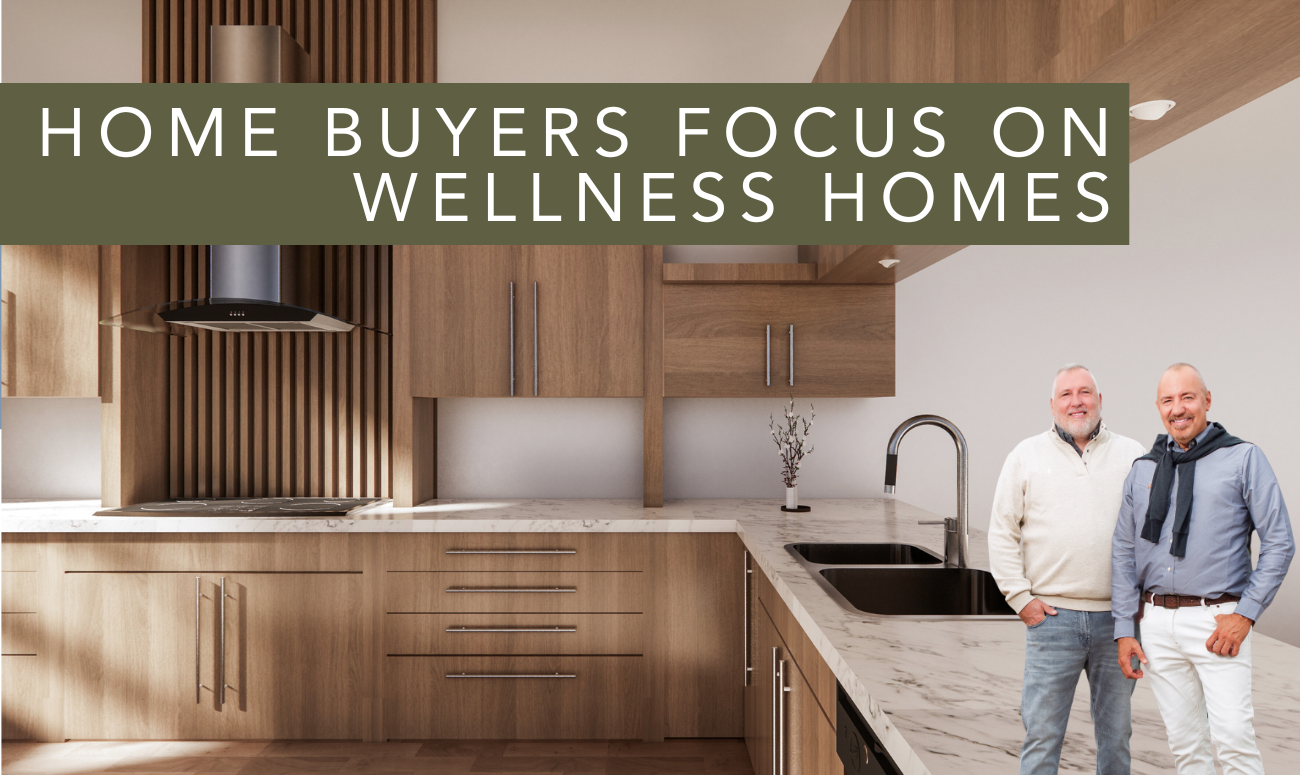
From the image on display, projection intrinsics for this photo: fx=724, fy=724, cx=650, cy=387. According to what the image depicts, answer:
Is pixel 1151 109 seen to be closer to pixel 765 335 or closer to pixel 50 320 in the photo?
pixel 765 335

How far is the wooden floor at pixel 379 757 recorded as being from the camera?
2586 mm

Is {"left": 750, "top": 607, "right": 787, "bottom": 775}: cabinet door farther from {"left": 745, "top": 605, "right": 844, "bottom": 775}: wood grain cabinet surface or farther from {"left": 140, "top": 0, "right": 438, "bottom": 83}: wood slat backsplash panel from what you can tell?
{"left": 140, "top": 0, "right": 438, "bottom": 83}: wood slat backsplash panel

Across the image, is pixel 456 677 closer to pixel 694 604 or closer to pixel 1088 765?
pixel 694 604

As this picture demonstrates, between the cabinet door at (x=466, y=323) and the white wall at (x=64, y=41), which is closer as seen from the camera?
the cabinet door at (x=466, y=323)

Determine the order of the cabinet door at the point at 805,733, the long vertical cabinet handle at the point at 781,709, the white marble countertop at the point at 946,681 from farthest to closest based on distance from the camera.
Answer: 1. the long vertical cabinet handle at the point at 781,709
2. the cabinet door at the point at 805,733
3. the white marble countertop at the point at 946,681

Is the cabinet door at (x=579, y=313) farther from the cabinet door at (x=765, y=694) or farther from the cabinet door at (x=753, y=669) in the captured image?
the cabinet door at (x=765, y=694)

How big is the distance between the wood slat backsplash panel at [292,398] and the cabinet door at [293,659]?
62 cm

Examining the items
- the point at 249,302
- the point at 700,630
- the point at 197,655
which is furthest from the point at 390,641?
the point at 249,302

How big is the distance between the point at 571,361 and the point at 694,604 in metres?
1.10

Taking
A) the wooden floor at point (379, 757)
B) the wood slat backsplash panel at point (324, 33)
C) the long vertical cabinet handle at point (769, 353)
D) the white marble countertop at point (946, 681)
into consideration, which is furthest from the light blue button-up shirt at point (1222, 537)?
the wood slat backsplash panel at point (324, 33)

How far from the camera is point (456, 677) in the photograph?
9.11 ft

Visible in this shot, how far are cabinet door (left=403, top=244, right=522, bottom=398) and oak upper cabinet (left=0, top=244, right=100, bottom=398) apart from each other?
1311 mm

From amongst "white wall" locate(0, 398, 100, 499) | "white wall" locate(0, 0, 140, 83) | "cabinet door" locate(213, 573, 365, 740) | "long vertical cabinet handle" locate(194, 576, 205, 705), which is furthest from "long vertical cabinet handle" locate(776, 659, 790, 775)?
"white wall" locate(0, 0, 140, 83)

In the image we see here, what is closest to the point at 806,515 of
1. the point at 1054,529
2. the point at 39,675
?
the point at 1054,529
